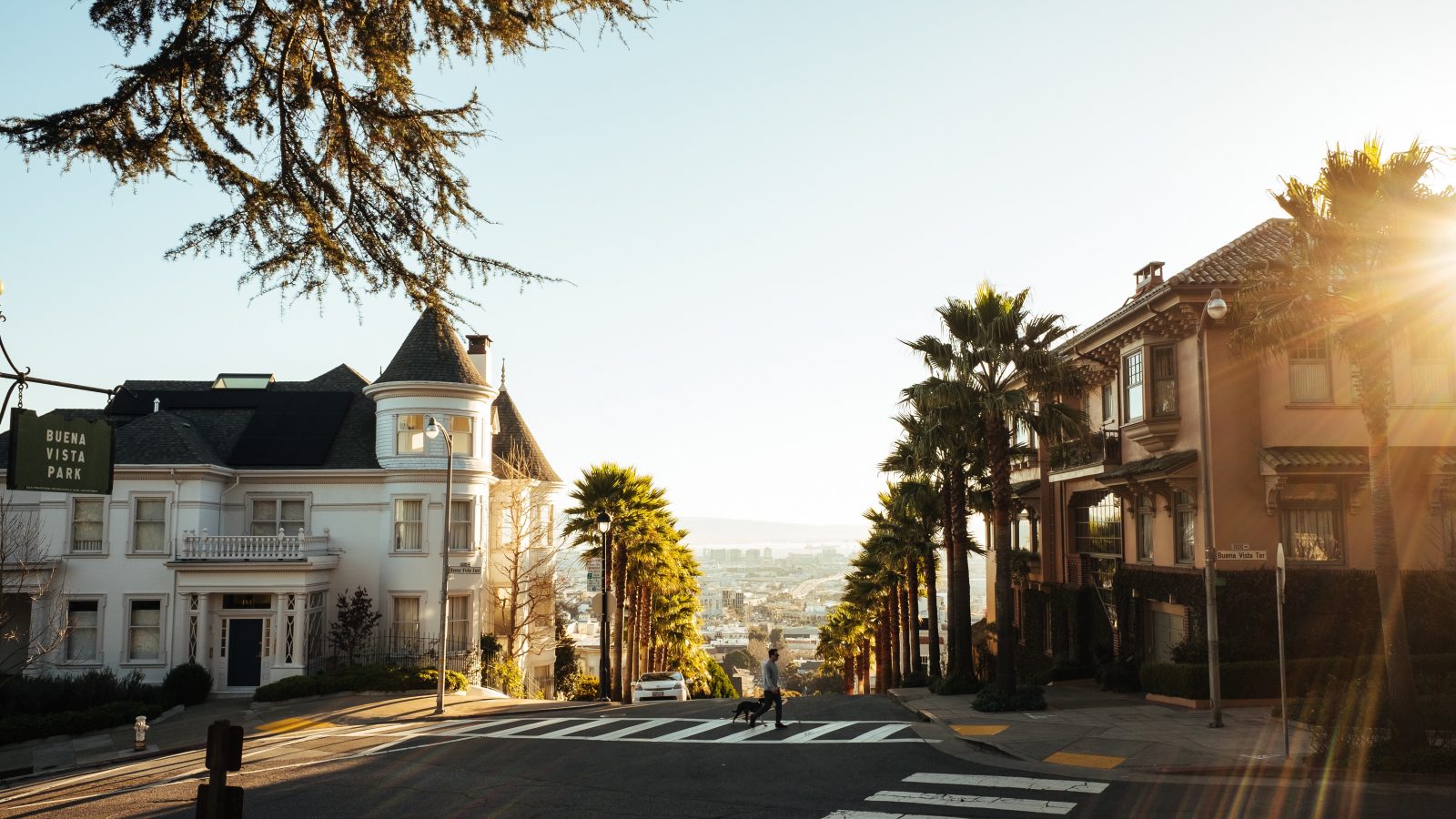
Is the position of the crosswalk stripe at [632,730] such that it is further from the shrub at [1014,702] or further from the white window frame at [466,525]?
the white window frame at [466,525]

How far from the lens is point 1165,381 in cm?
2700

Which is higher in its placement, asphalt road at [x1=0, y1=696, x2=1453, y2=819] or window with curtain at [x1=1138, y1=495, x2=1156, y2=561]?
window with curtain at [x1=1138, y1=495, x2=1156, y2=561]

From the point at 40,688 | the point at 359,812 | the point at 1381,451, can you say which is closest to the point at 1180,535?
the point at 1381,451

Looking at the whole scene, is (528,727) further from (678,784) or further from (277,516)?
(277,516)

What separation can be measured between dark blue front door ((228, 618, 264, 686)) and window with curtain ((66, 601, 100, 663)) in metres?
4.49

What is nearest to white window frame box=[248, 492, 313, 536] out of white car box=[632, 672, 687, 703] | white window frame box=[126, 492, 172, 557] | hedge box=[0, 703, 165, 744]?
white window frame box=[126, 492, 172, 557]

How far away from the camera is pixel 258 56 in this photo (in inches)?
307

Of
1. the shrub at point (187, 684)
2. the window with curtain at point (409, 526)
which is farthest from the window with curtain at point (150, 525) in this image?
the window with curtain at point (409, 526)

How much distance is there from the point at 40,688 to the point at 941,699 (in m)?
25.1

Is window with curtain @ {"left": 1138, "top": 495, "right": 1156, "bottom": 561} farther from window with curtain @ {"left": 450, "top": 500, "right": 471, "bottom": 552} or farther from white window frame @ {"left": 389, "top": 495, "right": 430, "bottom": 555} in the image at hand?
white window frame @ {"left": 389, "top": 495, "right": 430, "bottom": 555}

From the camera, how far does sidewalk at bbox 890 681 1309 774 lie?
16156 mm

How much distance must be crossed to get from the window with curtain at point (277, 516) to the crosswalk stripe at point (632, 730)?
1911 centimetres

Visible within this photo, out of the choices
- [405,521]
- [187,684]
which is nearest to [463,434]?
[405,521]

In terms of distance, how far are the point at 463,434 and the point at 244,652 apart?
10174 mm
